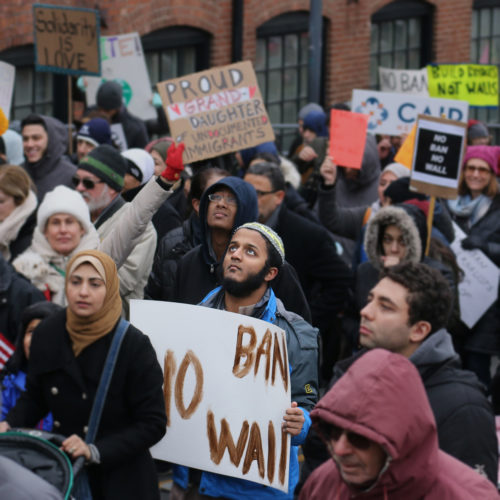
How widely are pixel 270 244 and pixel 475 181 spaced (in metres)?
4.15

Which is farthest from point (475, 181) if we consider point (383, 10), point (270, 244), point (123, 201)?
point (383, 10)

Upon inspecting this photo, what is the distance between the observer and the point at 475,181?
836 centimetres

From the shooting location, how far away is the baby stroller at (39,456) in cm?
363

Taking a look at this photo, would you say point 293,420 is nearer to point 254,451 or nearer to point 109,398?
point 254,451

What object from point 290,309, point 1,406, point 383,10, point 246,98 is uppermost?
point 383,10

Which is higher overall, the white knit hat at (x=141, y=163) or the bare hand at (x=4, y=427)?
the white knit hat at (x=141, y=163)

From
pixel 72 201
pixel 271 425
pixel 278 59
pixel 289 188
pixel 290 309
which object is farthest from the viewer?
pixel 278 59

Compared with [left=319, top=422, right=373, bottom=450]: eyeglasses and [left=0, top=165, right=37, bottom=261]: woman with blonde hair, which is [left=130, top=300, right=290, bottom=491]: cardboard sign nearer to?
[left=319, top=422, right=373, bottom=450]: eyeglasses

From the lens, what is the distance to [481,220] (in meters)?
8.23

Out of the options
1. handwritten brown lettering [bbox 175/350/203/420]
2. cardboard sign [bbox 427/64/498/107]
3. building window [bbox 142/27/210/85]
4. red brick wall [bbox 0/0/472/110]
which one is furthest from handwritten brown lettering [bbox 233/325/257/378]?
building window [bbox 142/27/210/85]

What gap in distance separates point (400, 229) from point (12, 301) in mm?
2130

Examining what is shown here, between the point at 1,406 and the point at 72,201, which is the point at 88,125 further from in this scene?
the point at 1,406

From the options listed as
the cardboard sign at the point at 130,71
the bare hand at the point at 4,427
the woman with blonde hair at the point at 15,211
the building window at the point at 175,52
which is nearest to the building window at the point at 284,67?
the building window at the point at 175,52

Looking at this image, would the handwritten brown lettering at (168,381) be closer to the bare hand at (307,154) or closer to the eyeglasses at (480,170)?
the eyeglasses at (480,170)
